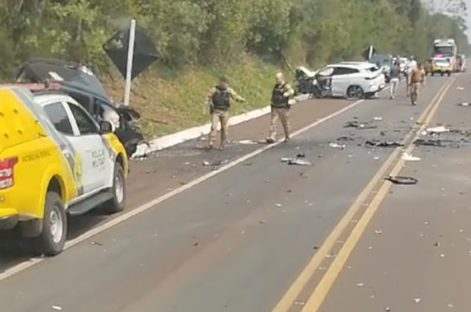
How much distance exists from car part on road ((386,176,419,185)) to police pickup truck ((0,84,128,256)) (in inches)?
222

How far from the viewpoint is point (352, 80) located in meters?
46.3

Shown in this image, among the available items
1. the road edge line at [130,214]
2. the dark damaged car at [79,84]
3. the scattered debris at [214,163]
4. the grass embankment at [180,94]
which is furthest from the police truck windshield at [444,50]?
the dark damaged car at [79,84]

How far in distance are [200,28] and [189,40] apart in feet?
2.06

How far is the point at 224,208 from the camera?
1337 cm

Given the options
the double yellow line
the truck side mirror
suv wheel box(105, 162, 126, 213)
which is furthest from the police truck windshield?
the truck side mirror

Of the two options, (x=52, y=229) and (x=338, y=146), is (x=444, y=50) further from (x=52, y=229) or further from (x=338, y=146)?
(x=52, y=229)

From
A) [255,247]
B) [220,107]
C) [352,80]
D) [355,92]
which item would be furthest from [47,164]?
[352,80]

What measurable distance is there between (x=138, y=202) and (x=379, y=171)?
549cm

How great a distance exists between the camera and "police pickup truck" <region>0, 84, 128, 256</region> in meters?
9.22

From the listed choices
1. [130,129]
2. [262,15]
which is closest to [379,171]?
[130,129]

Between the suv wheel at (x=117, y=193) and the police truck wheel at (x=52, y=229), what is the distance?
2.31 meters

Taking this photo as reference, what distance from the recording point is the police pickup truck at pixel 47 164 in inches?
363

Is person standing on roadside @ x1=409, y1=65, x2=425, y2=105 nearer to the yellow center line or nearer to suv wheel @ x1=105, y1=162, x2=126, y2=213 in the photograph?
the yellow center line

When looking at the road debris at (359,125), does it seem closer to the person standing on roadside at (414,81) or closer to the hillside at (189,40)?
the hillside at (189,40)
